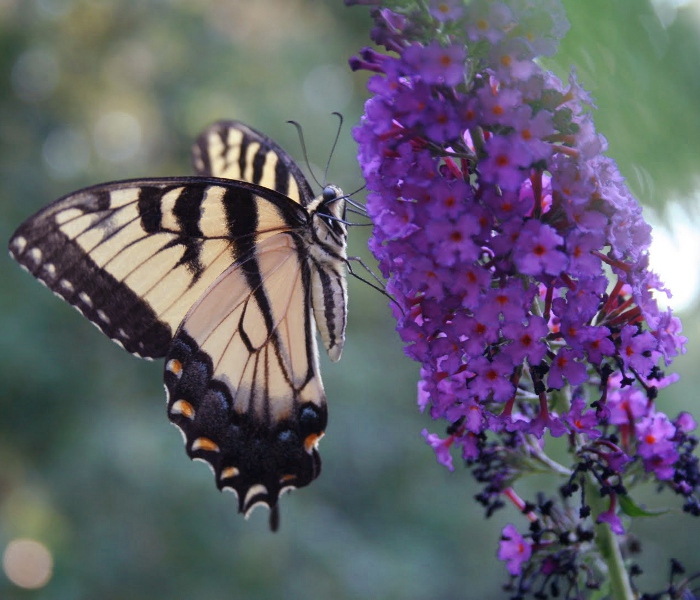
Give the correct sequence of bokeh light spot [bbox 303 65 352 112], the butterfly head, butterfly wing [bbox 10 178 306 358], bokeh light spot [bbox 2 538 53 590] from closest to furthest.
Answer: butterfly wing [bbox 10 178 306 358]
the butterfly head
bokeh light spot [bbox 2 538 53 590]
bokeh light spot [bbox 303 65 352 112]

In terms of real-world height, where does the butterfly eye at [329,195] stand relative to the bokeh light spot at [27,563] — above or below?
above

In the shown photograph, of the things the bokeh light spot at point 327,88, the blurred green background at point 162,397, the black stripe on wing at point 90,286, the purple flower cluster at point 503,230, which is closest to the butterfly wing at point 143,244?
the black stripe on wing at point 90,286

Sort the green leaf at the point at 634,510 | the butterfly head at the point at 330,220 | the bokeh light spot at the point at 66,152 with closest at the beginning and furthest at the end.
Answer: the green leaf at the point at 634,510 → the butterfly head at the point at 330,220 → the bokeh light spot at the point at 66,152

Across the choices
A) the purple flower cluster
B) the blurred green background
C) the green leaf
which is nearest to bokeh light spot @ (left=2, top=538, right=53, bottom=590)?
the blurred green background

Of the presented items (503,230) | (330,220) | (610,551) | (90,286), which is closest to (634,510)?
(610,551)

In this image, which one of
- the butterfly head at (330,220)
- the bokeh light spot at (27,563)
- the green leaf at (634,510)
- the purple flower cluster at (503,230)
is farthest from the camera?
the bokeh light spot at (27,563)

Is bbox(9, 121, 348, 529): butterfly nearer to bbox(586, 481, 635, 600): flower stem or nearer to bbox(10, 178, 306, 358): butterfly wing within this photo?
bbox(10, 178, 306, 358): butterfly wing

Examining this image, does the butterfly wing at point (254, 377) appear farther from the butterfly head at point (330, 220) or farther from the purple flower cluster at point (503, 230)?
the purple flower cluster at point (503, 230)
